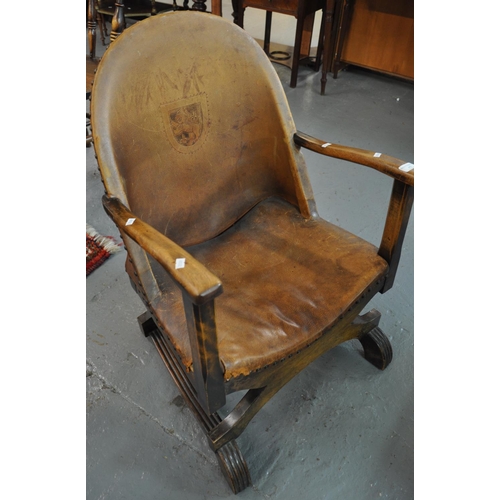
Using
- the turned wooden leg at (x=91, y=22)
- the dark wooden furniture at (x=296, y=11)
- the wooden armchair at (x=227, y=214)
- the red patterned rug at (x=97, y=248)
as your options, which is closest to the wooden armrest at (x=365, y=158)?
the wooden armchair at (x=227, y=214)

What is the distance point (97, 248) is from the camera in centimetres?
186

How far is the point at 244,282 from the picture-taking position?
114 centimetres

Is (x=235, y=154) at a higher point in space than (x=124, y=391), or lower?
higher

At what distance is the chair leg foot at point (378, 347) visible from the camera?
1.41m

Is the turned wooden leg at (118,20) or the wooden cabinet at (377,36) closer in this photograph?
the turned wooden leg at (118,20)

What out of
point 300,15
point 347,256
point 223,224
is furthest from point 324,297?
point 300,15

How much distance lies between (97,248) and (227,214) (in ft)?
Answer: 2.62

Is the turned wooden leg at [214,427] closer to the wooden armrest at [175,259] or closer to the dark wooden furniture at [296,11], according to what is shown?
the wooden armrest at [175,259]

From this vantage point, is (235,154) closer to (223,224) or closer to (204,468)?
(223,224)

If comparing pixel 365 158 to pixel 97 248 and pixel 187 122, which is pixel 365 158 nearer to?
pixel 187 122

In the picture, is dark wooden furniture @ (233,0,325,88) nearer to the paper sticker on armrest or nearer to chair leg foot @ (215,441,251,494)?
the paper sticker on armrest

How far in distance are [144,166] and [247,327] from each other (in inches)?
18.9

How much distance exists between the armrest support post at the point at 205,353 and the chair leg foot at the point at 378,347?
0.66 m

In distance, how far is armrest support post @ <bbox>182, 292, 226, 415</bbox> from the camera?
0.78 m
